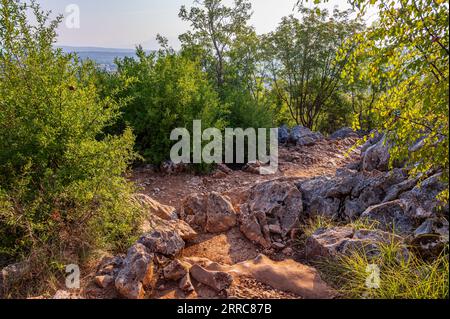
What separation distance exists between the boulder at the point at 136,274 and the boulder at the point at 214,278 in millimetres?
491

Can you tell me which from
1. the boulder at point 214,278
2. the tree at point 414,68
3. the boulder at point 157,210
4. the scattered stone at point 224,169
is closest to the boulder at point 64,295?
the boulder at point 214,278

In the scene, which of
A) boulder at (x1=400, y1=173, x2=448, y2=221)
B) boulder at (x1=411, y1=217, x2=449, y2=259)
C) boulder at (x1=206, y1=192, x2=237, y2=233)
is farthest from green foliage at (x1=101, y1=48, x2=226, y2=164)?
boulder at (x1=411, y1=217, x2=449, y2=259)

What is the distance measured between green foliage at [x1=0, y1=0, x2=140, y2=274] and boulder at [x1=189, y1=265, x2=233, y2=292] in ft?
4.19

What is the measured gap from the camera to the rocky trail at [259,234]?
3.54 meters

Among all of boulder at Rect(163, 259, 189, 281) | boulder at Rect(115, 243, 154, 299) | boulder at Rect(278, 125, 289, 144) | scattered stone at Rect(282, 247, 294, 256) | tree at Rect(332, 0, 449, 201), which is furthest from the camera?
boulder at Rect(278, 125, 289, 144)

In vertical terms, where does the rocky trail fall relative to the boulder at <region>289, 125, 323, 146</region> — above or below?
below

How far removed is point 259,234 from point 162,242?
5.21 ft

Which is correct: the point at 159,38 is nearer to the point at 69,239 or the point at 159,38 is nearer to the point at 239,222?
the point at 239,222

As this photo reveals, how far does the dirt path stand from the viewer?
356 centimetres

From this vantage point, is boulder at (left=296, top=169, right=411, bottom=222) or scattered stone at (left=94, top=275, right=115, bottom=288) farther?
boulder at (left=296, top=169, right=411, bottom=222)

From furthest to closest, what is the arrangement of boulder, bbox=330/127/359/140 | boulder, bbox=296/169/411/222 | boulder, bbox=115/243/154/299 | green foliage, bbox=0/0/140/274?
1. boulder, bbox=330/127/359/140
2. boulder, bbox=296/169/411/222
3. green foliage, bbox=0/0/140/274
4. boulder, bbox=115/243/154/299

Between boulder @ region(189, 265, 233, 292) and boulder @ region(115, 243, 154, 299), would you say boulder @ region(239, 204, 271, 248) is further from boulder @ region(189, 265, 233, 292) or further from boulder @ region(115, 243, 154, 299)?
boulder @ region(115, 243, 154, 299)

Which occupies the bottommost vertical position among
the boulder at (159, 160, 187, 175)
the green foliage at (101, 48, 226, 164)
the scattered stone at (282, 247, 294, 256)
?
the scattered stone at (282, 247, 294, 256)
